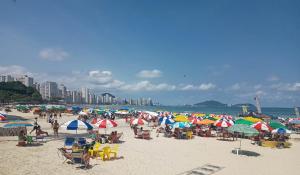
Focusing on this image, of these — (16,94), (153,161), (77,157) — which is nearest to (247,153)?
(153,161)

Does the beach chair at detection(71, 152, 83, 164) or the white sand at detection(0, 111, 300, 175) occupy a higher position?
the beach chair at detection(71, 152, 83, 164)

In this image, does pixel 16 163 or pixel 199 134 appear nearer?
pixel 16 163

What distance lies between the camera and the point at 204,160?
13461mm

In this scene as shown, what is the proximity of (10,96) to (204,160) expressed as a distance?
418ft

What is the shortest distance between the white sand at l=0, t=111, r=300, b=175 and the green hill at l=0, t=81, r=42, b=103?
380 feet

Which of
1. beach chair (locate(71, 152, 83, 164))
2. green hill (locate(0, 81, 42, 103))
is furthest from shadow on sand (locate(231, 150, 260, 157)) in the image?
green hill (locate(0, 81, 42, 103))

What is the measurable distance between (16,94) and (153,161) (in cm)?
13128

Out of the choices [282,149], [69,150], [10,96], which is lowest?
[282,149]

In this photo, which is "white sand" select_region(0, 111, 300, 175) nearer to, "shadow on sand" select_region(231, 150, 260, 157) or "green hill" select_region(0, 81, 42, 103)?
"shadow on sand" select_region(231, 150, 260, 157)

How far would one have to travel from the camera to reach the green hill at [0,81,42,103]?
11812 cm

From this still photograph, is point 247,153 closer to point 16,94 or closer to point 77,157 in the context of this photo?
point 77,157

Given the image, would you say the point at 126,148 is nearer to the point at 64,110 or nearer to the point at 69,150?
the point at 69,150

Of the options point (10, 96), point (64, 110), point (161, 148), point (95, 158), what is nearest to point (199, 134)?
point (161, 148)

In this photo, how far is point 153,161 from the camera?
12773mm
